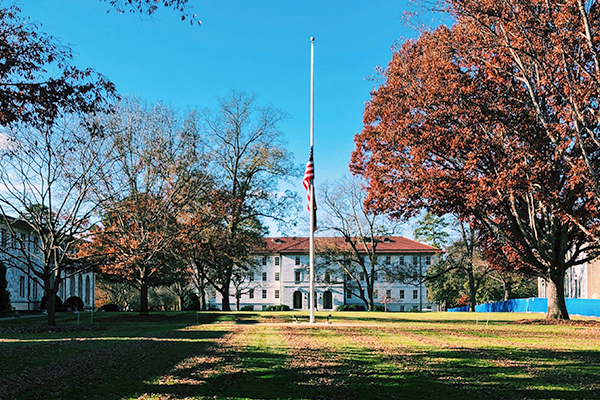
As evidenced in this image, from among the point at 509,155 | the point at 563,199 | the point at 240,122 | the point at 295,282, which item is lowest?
the point at 295,282

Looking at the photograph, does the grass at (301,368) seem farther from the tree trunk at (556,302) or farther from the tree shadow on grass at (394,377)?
the tree trunk at (556,302)

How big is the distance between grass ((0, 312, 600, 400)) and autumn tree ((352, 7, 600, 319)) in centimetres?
672

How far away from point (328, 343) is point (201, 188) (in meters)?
15.2

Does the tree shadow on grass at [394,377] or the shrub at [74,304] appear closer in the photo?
the tree shadow on grass at [394,377]

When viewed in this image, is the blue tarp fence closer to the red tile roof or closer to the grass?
the grass

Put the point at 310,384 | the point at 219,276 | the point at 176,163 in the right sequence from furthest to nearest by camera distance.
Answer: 1. the point at 219,276
2. the point at 176,163
3. the point at 310,384

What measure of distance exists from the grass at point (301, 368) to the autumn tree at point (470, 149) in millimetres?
6720

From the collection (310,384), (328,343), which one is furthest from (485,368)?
(328,343)

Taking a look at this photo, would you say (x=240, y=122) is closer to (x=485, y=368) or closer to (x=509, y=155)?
(x=509, y=155)

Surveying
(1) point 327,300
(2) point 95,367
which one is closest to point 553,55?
(2) point 95,367

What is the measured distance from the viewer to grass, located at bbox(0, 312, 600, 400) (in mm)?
8059

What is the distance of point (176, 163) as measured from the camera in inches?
1068

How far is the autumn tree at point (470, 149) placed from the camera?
20875 millimetres

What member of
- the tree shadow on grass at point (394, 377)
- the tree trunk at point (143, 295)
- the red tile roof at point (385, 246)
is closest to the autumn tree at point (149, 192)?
the tree trunk at point (143, 295)
